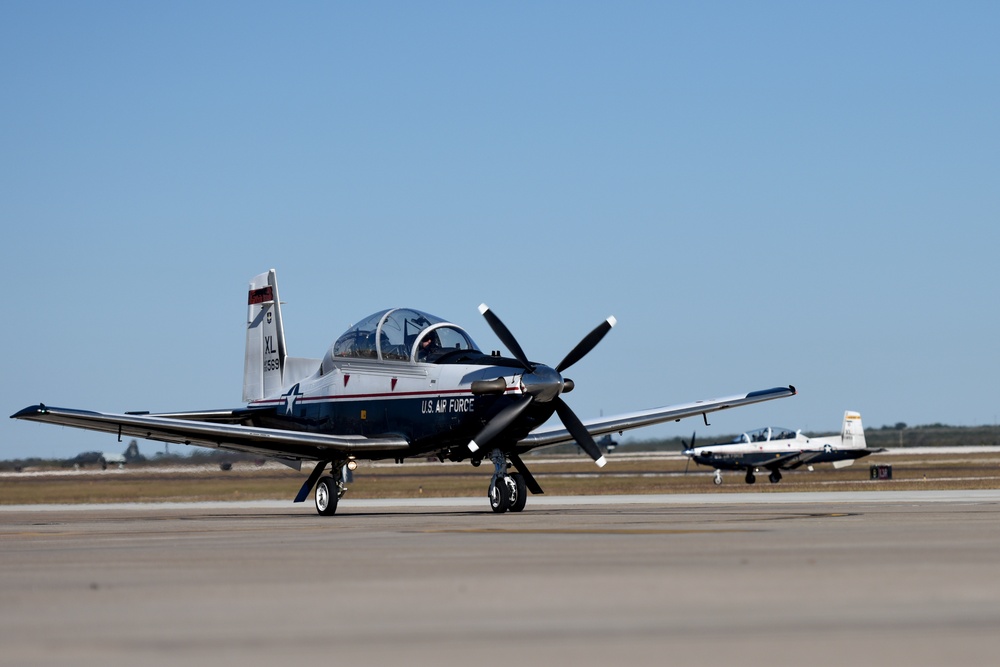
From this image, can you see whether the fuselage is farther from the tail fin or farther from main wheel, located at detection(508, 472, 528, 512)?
the tail fin

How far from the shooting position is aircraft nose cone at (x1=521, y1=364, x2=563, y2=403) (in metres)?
22.9

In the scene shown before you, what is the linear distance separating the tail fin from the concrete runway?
48.9 metres

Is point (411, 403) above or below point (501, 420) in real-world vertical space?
above

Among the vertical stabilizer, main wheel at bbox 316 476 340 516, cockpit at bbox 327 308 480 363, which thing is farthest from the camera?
the vertical stabilizer

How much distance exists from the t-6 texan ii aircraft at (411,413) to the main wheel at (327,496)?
24 mm

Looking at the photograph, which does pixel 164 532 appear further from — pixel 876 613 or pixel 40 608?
pixel 876 613

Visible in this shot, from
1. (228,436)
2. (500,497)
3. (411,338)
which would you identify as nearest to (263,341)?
(228,436)

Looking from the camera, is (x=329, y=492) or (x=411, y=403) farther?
(x=329, y=492)

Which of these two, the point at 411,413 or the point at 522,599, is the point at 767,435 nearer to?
the point at 411,413

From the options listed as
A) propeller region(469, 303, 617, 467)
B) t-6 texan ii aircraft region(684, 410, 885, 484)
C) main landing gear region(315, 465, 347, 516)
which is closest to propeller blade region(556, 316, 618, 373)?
propeller region(469, 303, 617, 467)

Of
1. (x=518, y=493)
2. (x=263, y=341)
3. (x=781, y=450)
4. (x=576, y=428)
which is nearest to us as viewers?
(x=518, y=493)

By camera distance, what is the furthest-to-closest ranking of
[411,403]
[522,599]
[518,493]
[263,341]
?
[263,341], [411,403], [518,493], [522,599]

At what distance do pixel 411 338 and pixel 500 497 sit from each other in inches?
141

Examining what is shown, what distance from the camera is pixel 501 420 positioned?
2286cm
